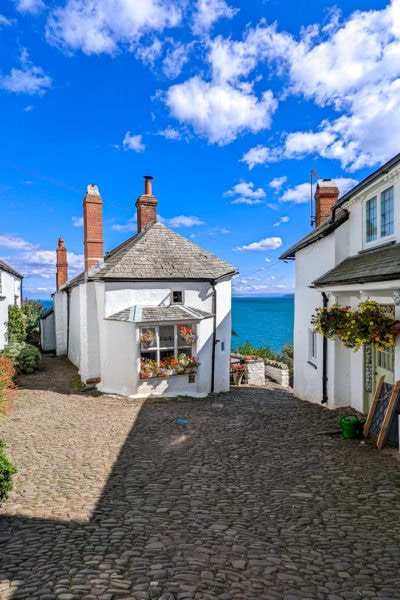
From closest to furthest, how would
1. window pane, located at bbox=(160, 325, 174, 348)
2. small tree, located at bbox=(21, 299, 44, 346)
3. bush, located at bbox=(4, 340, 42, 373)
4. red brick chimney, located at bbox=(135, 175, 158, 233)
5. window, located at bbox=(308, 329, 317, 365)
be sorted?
window, located at bbox=(308, 329, 317, 365), window pane, located at bbox=(160, 325, 174, 348), bush, located at bbox=(4, 340, 42, 373), red brick chimney, located at bbox=(135, 175, 158, 233), small tree, located at bbox=(21, 299, 44, 346)

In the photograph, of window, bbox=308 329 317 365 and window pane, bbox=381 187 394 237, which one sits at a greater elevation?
window pane, bbox=381 187 394 237

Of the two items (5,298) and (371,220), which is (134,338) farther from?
(5,298)

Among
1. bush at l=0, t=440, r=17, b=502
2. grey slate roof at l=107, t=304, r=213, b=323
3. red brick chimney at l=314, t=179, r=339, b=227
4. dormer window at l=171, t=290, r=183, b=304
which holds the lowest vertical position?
bush at l=0, t=440, r=17, b=502

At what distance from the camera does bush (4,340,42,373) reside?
58.4 feet

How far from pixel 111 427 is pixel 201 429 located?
8.71 feet

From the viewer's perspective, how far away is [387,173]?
840 centimetres

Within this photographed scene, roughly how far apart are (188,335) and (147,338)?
5.84ft

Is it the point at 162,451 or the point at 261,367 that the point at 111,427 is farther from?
the point at 261,367

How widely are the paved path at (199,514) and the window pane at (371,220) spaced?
17.5ft

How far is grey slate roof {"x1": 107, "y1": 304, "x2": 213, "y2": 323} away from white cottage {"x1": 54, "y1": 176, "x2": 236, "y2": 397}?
0.04 metres

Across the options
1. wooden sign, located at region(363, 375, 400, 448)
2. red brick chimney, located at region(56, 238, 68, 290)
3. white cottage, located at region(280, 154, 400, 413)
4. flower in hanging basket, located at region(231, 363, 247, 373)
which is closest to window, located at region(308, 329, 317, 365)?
white cottage, located at region(280, 154, 400, 413)

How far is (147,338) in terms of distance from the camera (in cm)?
1370

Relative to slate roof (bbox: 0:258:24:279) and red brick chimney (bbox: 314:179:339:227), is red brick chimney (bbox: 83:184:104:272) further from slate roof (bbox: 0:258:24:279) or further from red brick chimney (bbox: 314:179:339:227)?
red brick chimney (bbox: 314:179:339:227)

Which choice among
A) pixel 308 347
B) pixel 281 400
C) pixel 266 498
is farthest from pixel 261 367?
pixel 266 498
